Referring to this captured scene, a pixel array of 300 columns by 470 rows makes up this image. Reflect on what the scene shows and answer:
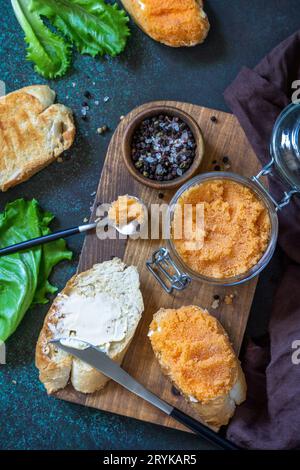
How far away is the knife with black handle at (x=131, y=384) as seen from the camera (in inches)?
108

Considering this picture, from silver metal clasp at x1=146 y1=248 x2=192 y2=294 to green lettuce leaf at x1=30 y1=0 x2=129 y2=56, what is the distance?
44.8 inches

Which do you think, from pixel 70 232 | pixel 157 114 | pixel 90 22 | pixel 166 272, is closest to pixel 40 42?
pixel 90 22

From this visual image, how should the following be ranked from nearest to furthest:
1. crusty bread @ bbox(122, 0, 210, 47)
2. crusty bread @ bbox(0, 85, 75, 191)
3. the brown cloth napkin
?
the brown cloth napkin
crusty bread @ bbox(122, 0, 210, 47)
crusty bread @ bbox(0, 85, 75, 191)

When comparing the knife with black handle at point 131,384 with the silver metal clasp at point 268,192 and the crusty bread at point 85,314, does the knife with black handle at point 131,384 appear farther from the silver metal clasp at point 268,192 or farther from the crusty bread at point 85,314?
the silver metal clasp at point 268,192

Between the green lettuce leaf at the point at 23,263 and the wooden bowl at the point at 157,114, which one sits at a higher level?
the wooden bowl at the point at 157,114

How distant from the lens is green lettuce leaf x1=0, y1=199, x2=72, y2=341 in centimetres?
297

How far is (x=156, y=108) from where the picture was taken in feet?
9.08

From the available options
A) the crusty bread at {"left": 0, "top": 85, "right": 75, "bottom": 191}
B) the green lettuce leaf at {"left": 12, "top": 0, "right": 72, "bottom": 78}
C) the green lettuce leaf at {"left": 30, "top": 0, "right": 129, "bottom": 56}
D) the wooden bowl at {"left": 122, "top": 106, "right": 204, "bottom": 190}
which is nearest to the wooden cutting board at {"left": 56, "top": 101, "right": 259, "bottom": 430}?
the wooden bowl at {"left": 122, "top": 106, "right": 204, "bottom": 190}

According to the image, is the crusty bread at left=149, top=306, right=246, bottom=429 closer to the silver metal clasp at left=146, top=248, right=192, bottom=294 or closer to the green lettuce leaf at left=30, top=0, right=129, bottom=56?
the silver metal clasp at left=146, top=248, right=192, bottom=294

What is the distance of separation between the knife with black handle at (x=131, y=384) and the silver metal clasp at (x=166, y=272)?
0.47 meters

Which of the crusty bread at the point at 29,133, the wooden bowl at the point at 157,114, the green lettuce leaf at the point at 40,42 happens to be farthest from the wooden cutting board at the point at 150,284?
the green lettuce leaf at the point at 40,42

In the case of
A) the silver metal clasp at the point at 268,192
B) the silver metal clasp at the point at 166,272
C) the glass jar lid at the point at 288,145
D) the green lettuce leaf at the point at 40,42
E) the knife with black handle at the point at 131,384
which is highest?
the green lettuce leaf at the point at 40,42
